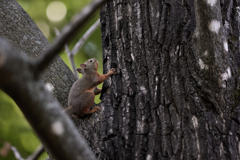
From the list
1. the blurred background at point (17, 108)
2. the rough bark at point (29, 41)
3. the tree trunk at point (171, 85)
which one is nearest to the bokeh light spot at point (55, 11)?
the blurred background at point (17, 108)

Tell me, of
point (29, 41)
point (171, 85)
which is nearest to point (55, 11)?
point (29, 41)

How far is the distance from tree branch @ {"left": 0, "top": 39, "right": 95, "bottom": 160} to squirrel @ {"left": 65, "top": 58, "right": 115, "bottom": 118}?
4.35ft

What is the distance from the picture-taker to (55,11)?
6656 mm

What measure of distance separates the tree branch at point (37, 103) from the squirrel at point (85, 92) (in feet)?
4.35

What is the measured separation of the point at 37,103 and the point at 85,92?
109 inches

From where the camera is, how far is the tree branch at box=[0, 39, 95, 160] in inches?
59.4

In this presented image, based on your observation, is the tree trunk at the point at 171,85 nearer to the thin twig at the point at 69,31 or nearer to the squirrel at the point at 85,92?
the squirrel at the point at 85,92

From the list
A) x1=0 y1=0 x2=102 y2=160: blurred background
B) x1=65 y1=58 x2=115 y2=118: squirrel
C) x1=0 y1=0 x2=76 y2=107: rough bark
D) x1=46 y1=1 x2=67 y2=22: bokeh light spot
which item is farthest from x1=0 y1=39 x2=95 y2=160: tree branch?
x1=46 y1=1 x2=67 y2=22: bokeh light spot

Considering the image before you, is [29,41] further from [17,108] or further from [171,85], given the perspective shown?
[17,108]

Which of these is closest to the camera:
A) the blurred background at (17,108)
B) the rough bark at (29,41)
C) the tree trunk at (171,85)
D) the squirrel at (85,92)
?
the tree trunk at (171,85)

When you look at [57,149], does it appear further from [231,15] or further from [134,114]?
[231,15]

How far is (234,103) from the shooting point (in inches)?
99.2

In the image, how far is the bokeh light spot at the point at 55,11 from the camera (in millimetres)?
6562

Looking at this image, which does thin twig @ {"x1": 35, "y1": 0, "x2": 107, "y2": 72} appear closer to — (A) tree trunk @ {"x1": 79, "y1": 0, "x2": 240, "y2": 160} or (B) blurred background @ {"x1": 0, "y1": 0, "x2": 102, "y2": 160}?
(A) tree trunk @ {"x1": 79, "y1": 0, "x2": 240, "y2": 160}
